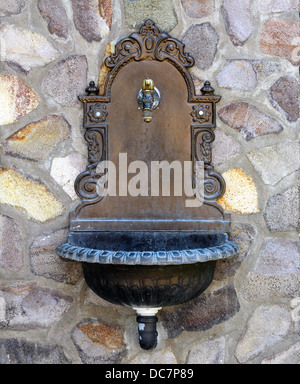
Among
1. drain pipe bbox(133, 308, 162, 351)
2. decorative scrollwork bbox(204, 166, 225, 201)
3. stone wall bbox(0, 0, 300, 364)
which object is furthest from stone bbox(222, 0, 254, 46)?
drain pipe bbox(133, 308, 162, 351)

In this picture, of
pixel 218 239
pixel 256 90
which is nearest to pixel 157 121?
pixel 256 90

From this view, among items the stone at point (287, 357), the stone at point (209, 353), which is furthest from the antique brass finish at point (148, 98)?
the stone at point (287, 357)

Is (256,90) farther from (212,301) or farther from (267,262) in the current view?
(212,301)

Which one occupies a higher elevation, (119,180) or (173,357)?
(119,180)

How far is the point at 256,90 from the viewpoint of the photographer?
5.61 feet

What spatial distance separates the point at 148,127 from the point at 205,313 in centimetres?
75

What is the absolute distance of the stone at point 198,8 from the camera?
1711mm

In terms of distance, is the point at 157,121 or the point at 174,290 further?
the point at 157,121

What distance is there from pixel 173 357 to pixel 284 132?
972mm

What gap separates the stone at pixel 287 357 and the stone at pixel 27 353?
2.62ft

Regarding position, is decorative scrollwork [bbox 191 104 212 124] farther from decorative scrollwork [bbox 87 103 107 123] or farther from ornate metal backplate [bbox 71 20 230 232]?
decorative scrollwork [bbox 87 103 107 123]

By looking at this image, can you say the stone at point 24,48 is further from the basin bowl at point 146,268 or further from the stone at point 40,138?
the basin bowl at point 146,268

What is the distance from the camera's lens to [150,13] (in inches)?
67.1

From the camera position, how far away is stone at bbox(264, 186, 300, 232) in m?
1.69
